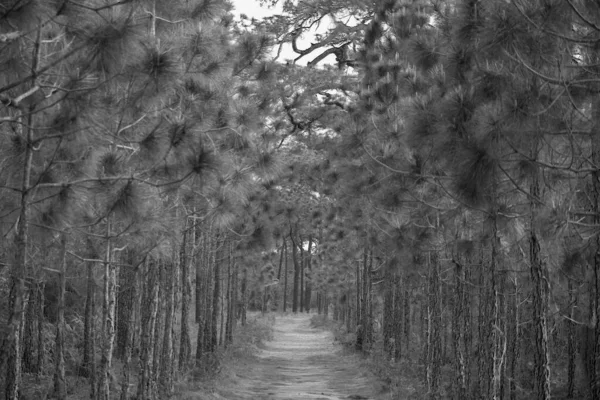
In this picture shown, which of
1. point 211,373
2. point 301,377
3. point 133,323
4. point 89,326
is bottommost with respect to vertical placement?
point 301,377

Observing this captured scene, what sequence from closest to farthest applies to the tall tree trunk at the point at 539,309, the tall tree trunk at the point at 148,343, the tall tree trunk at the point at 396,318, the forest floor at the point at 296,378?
the tall tree trunk at the point at 539,309 < the tall tree trunk at the point at 148,343 < the forest floor at the point at 296,378 < the tall tree trunk at the point at 396,318

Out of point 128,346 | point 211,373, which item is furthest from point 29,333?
point 128,346

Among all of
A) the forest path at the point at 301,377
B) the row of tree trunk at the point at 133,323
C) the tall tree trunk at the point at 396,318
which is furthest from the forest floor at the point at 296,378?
the tall tree trunk at the point at 396,318

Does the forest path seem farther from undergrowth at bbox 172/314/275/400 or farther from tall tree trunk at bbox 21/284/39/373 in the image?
tall tree trunk at bbox 21/284/39/373

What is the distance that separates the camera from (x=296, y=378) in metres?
16.6

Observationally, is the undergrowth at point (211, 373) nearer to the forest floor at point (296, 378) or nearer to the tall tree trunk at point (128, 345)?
the forest floor at point (296, 378)

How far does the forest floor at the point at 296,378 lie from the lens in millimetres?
13297

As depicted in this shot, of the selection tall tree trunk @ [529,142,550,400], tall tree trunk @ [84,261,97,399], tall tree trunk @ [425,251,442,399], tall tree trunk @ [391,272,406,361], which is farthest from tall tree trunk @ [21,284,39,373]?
tall tree trunk @ [391,272,406,361]

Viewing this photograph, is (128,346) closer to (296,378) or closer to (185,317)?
(185,317)

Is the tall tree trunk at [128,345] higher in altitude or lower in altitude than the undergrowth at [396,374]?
higher

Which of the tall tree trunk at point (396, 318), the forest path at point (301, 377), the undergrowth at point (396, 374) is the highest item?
the tall tree trunk at point (396, 318)

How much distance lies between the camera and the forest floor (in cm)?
1330

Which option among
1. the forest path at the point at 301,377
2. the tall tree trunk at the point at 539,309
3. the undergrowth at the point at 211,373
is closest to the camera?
the tall tree trunk at the point at 539,309

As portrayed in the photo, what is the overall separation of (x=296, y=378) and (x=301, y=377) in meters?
0.24
